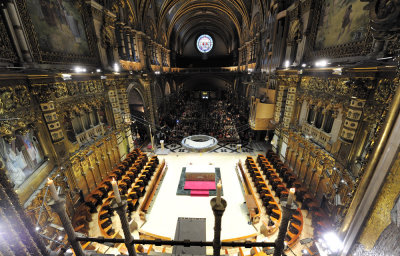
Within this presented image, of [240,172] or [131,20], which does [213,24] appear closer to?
[131,20]

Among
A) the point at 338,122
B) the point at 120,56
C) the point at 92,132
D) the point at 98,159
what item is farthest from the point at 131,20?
the point at 338,122

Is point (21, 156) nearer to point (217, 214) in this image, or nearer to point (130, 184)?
point (130, 184)

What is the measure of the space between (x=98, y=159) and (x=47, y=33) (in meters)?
7.50

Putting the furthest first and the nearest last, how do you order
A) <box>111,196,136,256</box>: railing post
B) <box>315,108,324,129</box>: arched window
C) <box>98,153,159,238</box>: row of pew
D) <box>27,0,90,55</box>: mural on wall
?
<box>315,108,324,129</box>: arched window
<box>98,153,159,238</box>: row of pew
<box>27,0,90,55</box>: mural on wall
<box>111,196,136,256</box>: railing post

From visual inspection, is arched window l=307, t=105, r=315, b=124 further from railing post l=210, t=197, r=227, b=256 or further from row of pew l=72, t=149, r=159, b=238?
row of pew l=72, t=149, r=159, b=238

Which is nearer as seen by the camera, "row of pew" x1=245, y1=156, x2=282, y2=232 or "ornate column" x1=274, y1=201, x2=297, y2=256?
"ornate column" x1=274, y1=201, x2=297, y2=256

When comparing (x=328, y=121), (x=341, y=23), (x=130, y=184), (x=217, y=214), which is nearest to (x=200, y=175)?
(x=130, y=184)

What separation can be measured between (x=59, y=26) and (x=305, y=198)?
52.7 feet

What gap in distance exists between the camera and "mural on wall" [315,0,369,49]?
6.88m

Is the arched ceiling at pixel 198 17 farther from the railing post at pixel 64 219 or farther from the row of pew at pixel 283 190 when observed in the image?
the railing post at pixel 64 219

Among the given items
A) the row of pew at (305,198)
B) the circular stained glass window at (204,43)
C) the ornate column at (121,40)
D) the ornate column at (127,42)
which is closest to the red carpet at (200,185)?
the row of pew at (305,198)

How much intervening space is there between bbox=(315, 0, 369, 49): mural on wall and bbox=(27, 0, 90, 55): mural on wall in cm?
1378

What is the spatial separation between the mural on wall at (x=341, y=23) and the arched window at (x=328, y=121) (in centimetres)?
344

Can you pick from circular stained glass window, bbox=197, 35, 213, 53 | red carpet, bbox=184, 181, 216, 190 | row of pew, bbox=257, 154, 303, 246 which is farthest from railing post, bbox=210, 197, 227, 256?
circular stained glass window, bbox=197, 35, 213, 53
